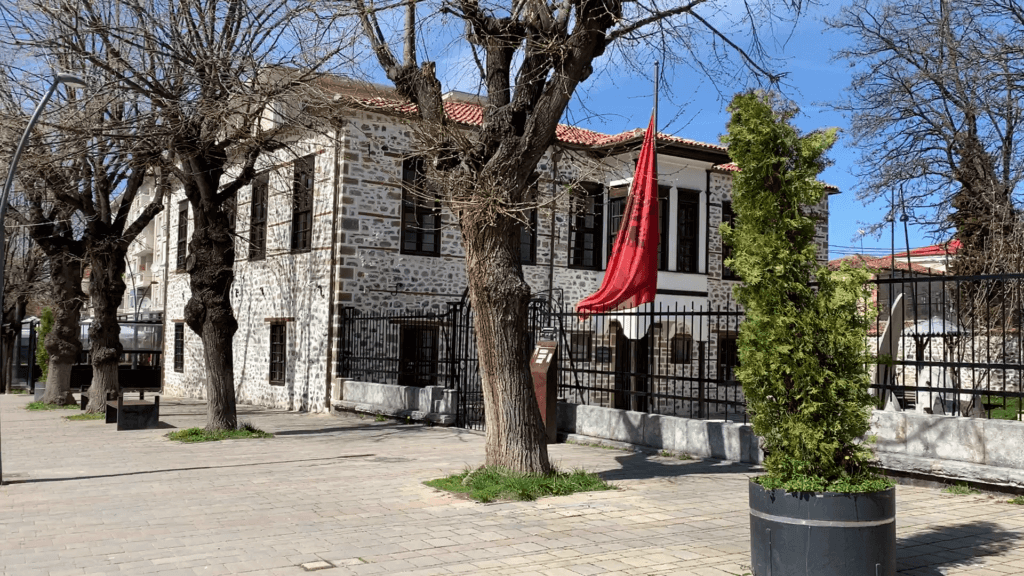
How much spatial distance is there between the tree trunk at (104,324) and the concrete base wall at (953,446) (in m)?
14.6

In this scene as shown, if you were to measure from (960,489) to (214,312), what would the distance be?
1063 cm

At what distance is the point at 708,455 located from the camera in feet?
35.3

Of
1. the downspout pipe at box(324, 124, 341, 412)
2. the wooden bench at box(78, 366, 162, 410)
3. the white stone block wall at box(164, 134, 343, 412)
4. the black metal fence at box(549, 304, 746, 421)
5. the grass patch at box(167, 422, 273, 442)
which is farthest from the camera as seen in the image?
the wooden bench at box(78, 366, 162, 410)

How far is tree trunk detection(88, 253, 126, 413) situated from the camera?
57.4ft

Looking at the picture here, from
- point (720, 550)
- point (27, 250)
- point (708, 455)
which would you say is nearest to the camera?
point (720, 550)

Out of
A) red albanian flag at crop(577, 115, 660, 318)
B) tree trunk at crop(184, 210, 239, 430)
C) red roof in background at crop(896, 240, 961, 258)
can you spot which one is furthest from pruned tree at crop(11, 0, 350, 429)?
red roof in background at crop(896, 240, 961, 258)

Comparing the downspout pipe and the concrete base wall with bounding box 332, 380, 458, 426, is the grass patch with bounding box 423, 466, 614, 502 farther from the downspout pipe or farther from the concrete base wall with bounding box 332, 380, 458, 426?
the downspout pipe

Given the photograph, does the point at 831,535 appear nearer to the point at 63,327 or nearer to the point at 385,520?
the point at 385,520

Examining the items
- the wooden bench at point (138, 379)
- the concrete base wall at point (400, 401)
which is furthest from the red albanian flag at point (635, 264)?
the wooden bench at point (138, 379)

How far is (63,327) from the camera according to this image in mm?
19953

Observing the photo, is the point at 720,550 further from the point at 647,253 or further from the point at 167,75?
the point at 167,75

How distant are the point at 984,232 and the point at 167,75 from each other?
15764mm

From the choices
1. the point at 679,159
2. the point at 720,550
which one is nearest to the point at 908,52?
the point at 679,159

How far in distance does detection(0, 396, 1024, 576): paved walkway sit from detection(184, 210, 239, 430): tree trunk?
215cm
